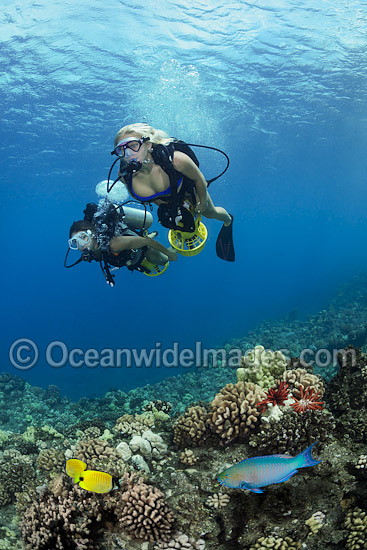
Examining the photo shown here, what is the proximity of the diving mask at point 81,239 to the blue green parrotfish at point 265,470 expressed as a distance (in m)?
4.66

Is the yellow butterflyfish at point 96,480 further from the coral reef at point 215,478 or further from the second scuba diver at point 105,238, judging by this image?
the second scuba diver at point 105,238

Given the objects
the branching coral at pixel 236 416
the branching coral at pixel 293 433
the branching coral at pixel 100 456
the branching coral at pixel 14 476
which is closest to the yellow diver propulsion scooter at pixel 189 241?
the branching coral at pixel 236 416

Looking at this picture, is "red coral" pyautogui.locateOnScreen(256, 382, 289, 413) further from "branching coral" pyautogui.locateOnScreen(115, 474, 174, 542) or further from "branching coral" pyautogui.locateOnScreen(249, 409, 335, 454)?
"branching coral" pyautogui.locateOnScreen(115, 474, 174, 542)

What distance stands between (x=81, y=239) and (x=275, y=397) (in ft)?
15.0

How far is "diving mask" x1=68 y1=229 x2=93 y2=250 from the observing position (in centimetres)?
615

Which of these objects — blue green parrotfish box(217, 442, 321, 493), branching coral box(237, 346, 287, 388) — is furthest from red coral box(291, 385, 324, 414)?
blue green parrotfish box(217, 442, 321, 493)

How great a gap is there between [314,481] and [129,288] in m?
160

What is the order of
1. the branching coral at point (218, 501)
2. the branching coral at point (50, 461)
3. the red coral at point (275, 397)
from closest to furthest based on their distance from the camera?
the branching coral at point (218, 501) → the red coral at point (275, 397) → the branching coral at point (50, 461)

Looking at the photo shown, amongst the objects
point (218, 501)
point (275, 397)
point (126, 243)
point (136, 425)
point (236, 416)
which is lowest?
point (218, 501)

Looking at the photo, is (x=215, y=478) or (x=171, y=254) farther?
(x=171, y=254)

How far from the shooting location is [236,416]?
207 inches

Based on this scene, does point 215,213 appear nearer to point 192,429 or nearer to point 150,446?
point 192,429

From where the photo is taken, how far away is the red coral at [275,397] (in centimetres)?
528

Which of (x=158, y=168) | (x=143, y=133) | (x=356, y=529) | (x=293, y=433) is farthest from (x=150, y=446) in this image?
(x=143, y=133)
